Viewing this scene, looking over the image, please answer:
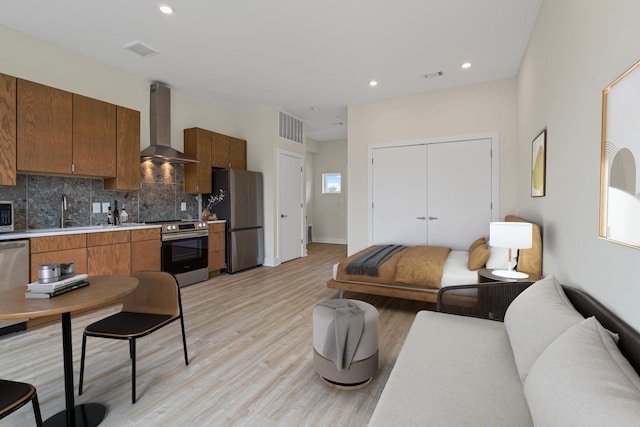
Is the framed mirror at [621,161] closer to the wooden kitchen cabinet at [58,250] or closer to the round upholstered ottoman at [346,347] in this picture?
the round upholstered ottoman at [346,347]

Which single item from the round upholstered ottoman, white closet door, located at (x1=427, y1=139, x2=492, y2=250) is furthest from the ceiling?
the round upholstered ottoman

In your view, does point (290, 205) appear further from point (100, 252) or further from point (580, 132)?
point (580, 132)

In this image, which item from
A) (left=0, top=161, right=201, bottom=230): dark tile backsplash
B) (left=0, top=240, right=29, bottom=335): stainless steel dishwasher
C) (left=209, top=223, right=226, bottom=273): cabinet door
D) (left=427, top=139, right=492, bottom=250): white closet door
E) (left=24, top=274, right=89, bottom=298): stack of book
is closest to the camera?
(left=24, top=274, right=89, bottom=298): stack of book

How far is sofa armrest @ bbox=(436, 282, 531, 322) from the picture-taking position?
76.2 inches

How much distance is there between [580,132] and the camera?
168cm

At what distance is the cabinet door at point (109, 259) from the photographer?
3.23m

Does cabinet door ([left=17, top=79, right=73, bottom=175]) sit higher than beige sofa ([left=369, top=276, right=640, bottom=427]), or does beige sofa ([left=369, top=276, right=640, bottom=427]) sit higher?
cabinet door ([left=17, top=79, right=73, bottom=175])

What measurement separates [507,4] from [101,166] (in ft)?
14.7

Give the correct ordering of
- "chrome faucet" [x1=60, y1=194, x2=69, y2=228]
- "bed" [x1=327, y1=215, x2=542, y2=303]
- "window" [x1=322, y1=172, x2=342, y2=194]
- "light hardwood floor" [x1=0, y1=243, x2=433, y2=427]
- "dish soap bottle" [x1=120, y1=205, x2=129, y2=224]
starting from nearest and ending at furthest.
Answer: "light hardwood floor" [x1=0, y1=243, x2=433, y2=427]
"bed" [x1=327, y1=215, x2=542, y2=303]
"chrome faucet" [x1=60, y1=194, x2=69, y2=228]
"dish soap bottle" [x1=120, y1=205, x2=129, y2=224]
"window" [x1=322, y1=172, x2=342, y2=194]

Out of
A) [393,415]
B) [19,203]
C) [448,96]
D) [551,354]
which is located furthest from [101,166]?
[448,96]

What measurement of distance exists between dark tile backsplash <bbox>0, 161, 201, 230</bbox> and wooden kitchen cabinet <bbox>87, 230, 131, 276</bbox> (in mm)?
565

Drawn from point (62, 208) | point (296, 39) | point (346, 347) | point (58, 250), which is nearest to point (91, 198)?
point (62, 208)

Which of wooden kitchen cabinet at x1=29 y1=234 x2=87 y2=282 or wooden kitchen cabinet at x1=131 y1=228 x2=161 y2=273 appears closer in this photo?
wooden kitchen cabinet at x1=29 y1=234 x2=87 y2=282

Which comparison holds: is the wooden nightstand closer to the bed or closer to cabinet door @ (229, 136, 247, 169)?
the bed
